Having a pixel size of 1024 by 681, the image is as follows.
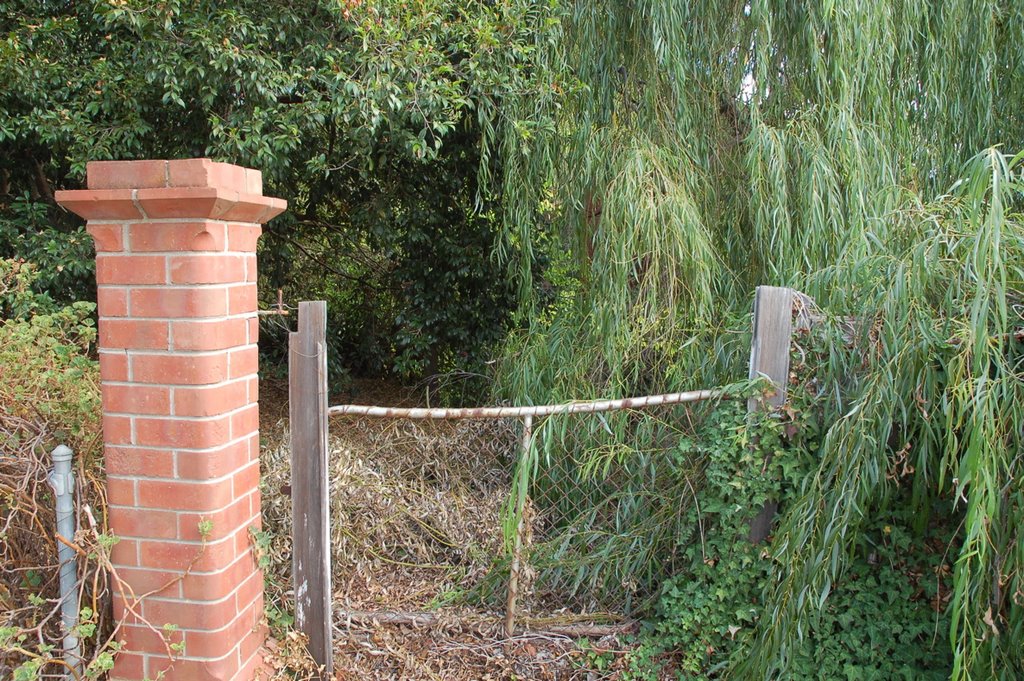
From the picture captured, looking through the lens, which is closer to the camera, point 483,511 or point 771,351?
point 771,351

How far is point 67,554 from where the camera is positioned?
2100 mm

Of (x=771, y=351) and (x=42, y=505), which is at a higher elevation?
(x=771, y=351)

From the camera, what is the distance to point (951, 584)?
261 centimetres

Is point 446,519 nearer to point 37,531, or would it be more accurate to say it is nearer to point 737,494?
point 737,494

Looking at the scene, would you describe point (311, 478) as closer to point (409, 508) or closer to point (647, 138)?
point (409, 508)

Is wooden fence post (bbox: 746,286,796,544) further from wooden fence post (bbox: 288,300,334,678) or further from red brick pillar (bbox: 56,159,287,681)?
red brick pillar (bbox: 56,159,287,681)

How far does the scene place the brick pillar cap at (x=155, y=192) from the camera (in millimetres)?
1846

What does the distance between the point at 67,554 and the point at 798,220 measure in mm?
3570

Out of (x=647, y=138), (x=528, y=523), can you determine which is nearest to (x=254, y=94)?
(x=647, y=138)

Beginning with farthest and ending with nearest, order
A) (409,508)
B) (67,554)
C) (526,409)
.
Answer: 1. (409,508)
2. (526,409)
3. (67,554)

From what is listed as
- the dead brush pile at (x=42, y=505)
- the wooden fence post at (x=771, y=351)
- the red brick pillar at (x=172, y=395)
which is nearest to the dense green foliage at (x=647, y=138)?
the wooden fence post at (x=771, y=351)

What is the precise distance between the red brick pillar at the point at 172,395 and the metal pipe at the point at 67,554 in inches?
5.4

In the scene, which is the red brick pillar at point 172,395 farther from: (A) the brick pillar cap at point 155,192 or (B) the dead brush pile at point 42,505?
(B) the dead brush pile at point 42,505

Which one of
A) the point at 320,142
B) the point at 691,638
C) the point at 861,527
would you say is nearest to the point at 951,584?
the point at 861,527
